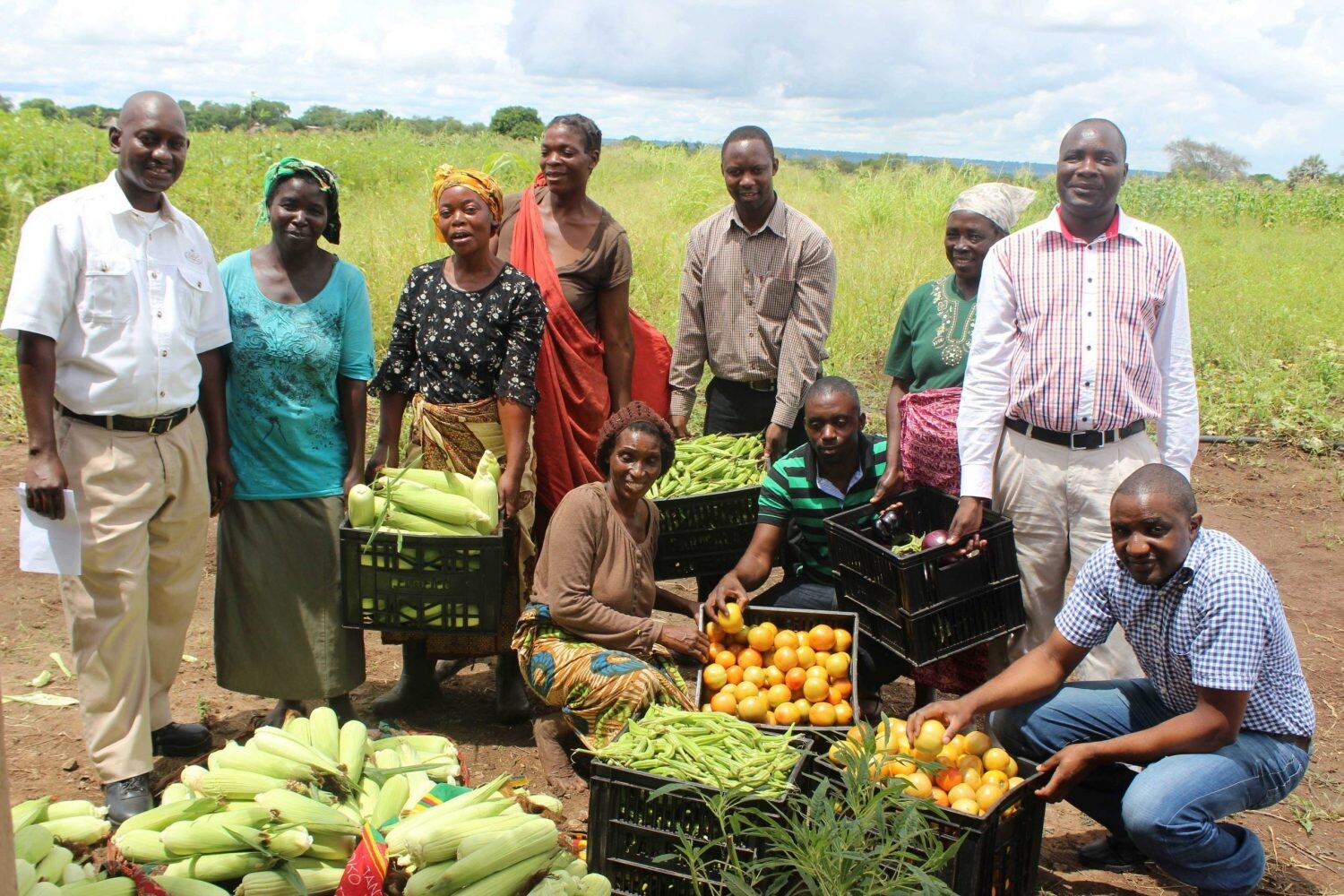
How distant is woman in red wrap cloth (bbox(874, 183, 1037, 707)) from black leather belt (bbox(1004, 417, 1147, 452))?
1.35ft

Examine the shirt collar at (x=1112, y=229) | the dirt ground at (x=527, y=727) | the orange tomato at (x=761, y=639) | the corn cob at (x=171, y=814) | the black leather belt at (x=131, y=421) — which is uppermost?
the shirt collar at (x=1112, y=229)

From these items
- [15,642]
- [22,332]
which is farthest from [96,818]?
[15,642]

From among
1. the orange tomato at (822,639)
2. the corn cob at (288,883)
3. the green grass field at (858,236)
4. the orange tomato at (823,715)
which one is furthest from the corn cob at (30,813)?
the green grass field at (858,236)

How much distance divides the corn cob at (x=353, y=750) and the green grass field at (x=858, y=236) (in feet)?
17.2

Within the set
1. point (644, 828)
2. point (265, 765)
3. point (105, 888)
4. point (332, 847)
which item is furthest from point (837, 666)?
point (105, 888)

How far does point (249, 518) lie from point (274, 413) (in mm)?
398

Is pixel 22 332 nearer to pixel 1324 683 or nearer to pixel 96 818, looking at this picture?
pixel 96 818

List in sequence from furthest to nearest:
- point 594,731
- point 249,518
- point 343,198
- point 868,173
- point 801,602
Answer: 1. point 868,173
2. point 343,198
3. point 801,602
4. point 249,518
5. point 594,731

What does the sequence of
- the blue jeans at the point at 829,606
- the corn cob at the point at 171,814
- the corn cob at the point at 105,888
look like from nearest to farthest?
the corn cob at the point at 105,888, the corn cob at the point at 171,814, the blue jeans at the point at 829,606

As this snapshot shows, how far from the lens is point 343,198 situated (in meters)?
15.9

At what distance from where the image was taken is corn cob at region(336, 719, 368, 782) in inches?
128

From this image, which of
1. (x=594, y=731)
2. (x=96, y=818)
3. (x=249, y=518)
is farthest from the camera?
(x=249, y=518)

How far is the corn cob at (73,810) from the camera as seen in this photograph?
10.3 ft

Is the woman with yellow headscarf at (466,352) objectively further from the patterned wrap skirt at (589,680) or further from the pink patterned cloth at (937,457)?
the pink patterned cloth at (937,457)
